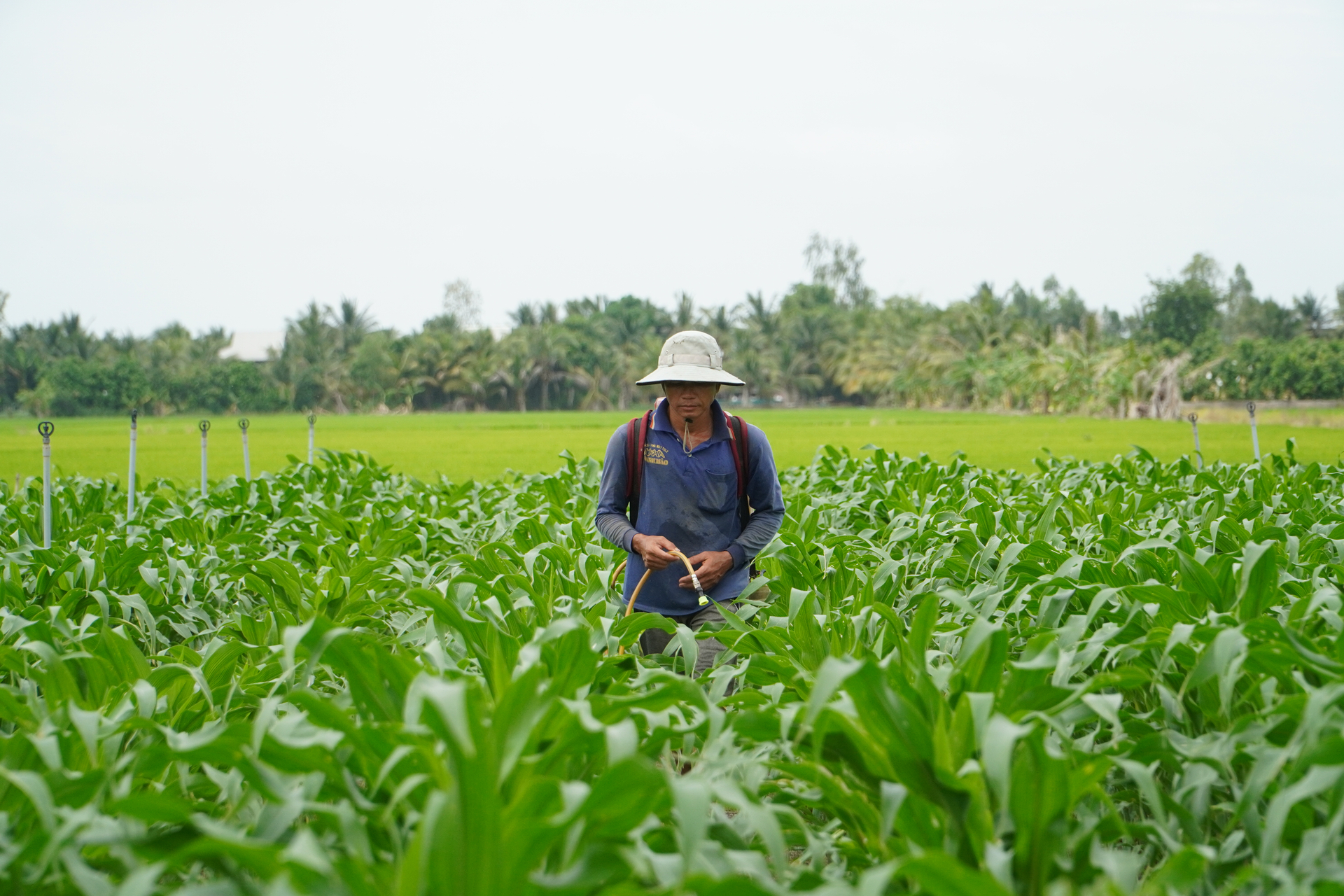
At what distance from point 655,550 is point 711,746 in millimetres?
1245

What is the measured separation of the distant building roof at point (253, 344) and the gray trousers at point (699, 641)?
69.9 meters

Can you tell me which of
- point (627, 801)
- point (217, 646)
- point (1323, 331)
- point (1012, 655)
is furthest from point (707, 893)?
point (1323, 331)

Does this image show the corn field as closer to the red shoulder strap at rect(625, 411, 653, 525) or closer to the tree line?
the red shoulder strap at rect(625, 411, 653, 525)

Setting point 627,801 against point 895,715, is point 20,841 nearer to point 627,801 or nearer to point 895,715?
point 627,801

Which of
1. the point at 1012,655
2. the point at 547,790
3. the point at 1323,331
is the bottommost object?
the point at 1012,655

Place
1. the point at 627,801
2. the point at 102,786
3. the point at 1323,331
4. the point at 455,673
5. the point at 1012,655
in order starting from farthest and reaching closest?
the point at 1323,331 → the point at 1012,655 → the point at 455,673 → the point at 102,786 → the point at 627,801

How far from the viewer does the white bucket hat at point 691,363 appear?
10.2 feet

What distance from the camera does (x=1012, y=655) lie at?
3.09 meters

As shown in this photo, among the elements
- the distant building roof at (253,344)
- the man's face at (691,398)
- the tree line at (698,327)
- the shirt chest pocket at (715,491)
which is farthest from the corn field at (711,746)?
the distant building roof at (253,344)

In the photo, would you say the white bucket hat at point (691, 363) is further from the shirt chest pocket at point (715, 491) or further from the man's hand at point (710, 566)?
the man's hand at point (710, 566)

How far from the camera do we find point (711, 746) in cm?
191

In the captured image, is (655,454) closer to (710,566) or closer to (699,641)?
(710,566)

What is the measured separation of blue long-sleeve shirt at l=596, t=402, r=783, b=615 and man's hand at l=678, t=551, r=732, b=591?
0.15ft

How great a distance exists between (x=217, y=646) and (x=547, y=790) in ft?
4.56
